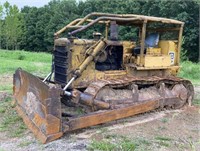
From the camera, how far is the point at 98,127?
18.8ft

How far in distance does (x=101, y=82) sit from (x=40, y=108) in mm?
1485

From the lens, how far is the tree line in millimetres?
30641

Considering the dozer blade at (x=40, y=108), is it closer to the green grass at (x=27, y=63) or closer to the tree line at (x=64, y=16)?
the green grass at (x=27, y=63)

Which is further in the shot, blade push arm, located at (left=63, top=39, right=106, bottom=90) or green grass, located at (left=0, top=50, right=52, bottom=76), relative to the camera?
green grass, located at (left=0, top=50, right=52, bottom=76)

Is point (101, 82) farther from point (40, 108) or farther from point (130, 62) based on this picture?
point (40, 108)

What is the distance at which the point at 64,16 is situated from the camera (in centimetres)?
4562

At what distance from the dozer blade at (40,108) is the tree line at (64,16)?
2612 cm

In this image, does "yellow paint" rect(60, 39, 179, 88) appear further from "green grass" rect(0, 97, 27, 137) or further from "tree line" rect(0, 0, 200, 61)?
"tree line" rect(0, 0, 200, 61)

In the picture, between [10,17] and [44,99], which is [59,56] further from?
[10,17]

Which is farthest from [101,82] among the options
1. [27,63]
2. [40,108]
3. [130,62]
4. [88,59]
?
[27,63]

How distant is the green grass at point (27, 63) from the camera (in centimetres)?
1277

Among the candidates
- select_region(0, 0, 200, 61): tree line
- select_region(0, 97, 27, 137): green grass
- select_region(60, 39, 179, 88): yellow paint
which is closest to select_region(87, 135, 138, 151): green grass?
select_region(0, 97, 27, 137): green grass

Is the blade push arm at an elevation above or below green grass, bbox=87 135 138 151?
above

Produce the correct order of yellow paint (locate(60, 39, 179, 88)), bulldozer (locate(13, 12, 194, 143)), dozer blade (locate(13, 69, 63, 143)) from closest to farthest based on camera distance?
dozer blade (locate(13, 69, 63, 143)) → bulldozer (locate(13, 12, 194, 143)) → yellow paint (locate(60, 39, 179, 88))
